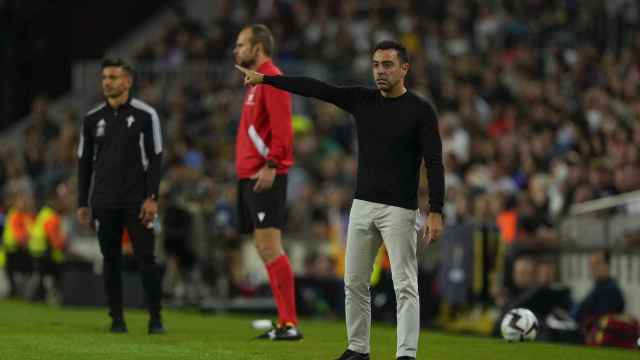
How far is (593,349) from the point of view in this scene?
1428 cm

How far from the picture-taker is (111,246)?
14.3 meters

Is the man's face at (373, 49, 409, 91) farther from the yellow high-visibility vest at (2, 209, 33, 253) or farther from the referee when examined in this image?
the yellow high-visibility vest at (2, 209, 33, 253)

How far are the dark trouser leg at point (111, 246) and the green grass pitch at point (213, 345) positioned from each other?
36cm

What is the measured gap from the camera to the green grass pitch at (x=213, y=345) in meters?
12.2

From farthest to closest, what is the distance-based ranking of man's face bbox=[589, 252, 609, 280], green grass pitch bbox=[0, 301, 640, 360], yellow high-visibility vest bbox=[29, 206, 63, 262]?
yellow high-visibility vest bbox=[29, 206, 63, 262] < man's face bbox=[589, 252, 609, 280] < green grass pitch bbox=[0, 301, 640, 360]

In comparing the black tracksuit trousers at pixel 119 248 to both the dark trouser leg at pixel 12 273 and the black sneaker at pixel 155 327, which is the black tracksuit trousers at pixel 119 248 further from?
the dark trouser leg at pixel 12 273

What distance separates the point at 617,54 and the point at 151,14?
12.2 metres

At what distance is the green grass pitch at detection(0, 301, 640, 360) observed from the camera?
12.2 m

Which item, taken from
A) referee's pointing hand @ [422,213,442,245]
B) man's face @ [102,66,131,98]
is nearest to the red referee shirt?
man's face @ [102,66,131,98]

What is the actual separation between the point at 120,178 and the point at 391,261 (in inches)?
153

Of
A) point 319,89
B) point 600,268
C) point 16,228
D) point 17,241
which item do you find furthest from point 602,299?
point 16,228

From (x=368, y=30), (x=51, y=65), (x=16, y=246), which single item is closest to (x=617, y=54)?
(x=368, y=30)

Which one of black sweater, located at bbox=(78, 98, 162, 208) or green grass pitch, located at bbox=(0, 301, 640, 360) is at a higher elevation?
black sweater, located at bbox=(78, 98, 162, 208)

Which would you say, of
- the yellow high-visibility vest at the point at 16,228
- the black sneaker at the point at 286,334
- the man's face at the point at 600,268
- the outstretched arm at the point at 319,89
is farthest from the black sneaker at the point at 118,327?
the yellow high-visibility vest at the point at 16,228
